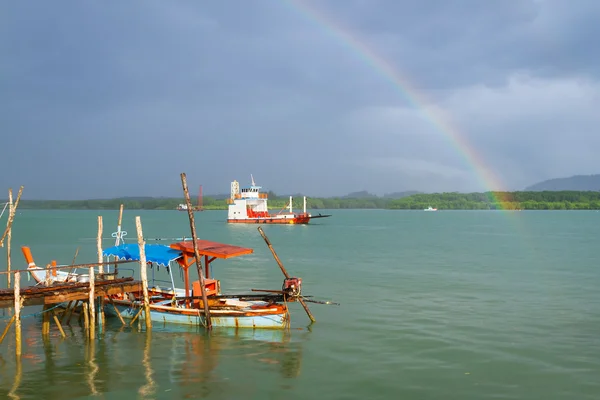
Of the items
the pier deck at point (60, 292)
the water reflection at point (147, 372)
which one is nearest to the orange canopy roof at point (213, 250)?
the pier deck at point (60, 292)

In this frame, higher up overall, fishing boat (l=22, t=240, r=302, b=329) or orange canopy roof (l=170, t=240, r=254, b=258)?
orange canopy roof (l=170, t=240, r=254, b=258)

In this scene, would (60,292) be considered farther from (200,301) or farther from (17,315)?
(200,301)

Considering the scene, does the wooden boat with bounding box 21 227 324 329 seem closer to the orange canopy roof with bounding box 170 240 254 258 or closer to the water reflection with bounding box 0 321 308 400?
the orange canopy roof with bounding box 170 240 254 258

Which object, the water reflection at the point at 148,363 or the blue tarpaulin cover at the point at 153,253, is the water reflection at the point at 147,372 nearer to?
the water reflection at the point at 148,363

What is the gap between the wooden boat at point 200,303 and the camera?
19.6m

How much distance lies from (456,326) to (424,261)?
24900mm

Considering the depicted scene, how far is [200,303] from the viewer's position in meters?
20.6

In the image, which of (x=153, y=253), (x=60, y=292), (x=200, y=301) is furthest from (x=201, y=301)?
(x=60, y=292)

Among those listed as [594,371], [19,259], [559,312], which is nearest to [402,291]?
[559,312]

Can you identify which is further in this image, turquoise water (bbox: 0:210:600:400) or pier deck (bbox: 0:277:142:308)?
pier deck (bbox: 0:277:142:308)

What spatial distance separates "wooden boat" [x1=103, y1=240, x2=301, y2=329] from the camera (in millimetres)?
19578

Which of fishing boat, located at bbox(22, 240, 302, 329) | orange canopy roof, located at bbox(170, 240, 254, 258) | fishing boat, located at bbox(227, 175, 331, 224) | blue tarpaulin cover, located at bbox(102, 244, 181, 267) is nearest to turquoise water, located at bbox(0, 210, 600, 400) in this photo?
fishing boat, located at bbox(22, 240, 302, 329)

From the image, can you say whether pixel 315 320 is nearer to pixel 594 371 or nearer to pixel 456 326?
pixel 456 326

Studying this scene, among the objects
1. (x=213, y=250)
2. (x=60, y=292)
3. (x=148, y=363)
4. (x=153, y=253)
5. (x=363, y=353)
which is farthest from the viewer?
(x=153, y=253)
